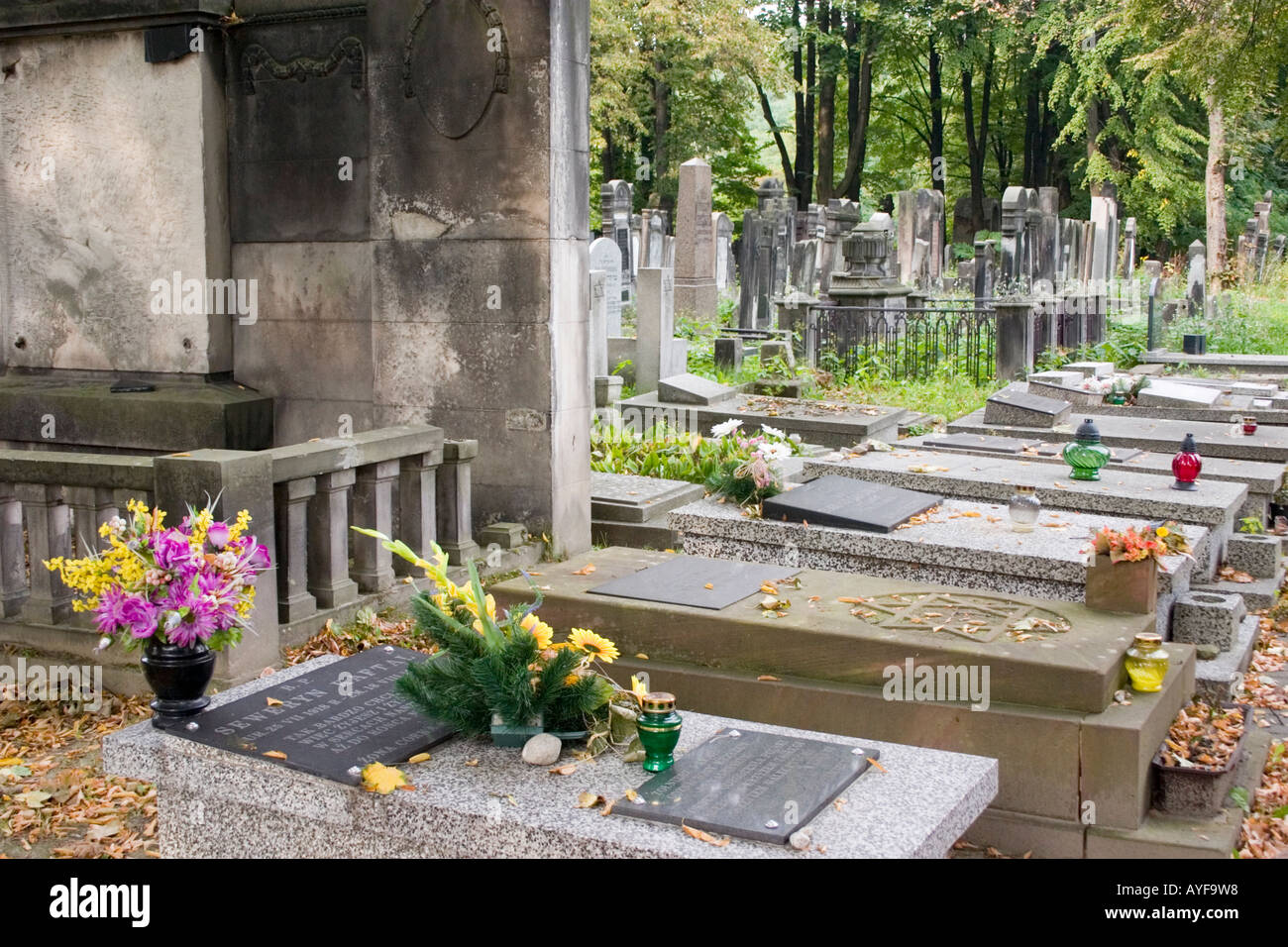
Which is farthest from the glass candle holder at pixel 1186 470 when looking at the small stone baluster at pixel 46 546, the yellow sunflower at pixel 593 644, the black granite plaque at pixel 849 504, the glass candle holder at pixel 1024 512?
the small stone baluster at pixel 46 546

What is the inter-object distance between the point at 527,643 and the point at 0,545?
12.6ft

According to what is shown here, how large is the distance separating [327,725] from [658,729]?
120cm

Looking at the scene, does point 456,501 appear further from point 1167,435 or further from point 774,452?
point 1167,435

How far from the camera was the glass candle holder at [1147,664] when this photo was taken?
519cm

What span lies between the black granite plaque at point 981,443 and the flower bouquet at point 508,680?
6.28 meters

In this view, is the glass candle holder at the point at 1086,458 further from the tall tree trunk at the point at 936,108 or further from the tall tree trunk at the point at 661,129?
the tall tree trunk at the point at 936,108

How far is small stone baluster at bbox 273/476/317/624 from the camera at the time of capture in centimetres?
675

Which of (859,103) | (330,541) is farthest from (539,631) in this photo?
(859,103)

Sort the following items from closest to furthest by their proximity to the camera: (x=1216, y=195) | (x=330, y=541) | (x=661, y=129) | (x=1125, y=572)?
(x=1125, y=572), (x=330, y=541), (x=1216, y=195), (x=661, y=129)

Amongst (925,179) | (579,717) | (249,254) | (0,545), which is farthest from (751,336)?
(925,179)

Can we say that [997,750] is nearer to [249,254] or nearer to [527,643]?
[527,643]

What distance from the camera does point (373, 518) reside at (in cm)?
736

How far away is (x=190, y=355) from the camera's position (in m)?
8.85

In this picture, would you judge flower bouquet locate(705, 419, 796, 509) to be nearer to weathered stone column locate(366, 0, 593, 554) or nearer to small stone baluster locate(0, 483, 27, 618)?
weathered stone column locate(366, 0, 593, 554)
